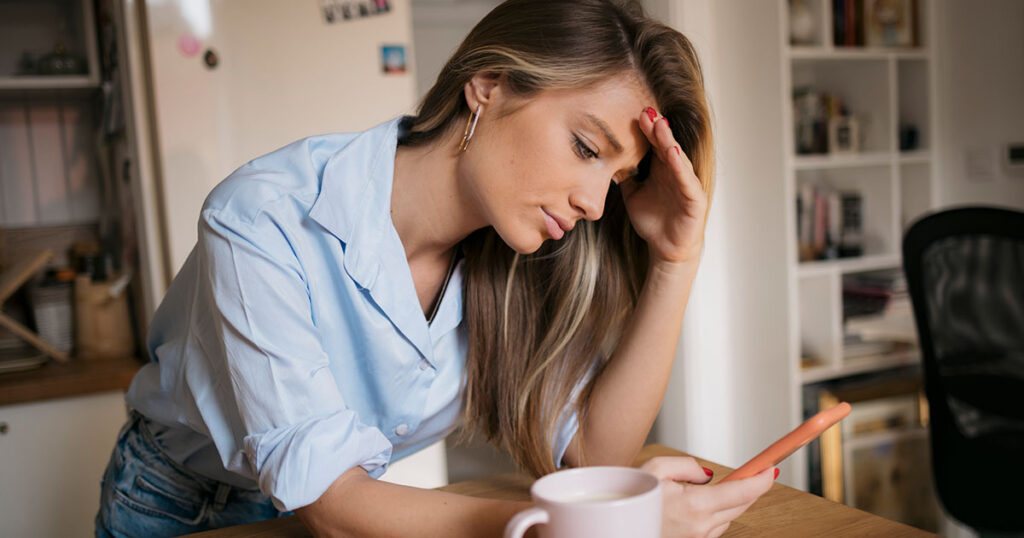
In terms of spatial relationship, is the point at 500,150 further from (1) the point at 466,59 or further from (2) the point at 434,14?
(2) the point at 434,14

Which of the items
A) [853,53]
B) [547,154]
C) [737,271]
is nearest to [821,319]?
[737,271]

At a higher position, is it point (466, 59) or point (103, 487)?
point (466, 59)

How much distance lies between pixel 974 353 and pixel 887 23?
1443mm

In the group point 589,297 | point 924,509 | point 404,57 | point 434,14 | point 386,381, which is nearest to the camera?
point 386,381

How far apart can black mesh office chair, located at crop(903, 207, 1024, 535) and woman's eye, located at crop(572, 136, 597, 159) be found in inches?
51.2

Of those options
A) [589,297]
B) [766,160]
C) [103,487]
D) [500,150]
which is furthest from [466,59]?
[766,160]

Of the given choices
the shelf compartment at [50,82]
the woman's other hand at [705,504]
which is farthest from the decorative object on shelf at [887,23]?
the woman's other hand at [705,504]

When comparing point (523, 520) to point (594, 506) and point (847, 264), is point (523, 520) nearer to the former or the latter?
point (594, 506)

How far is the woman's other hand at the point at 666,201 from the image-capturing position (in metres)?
1.04

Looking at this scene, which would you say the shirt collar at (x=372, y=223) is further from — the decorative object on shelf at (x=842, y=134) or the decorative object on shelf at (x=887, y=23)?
the decorative object on shelf at (x=887, y=23)

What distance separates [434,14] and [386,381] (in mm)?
3580

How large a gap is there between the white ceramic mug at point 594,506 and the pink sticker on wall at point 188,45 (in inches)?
69.8

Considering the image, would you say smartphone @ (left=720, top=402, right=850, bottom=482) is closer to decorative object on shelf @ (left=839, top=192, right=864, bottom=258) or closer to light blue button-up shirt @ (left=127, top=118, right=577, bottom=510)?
light blue button-up shirt @ (left=127, top=118, right=577, bottom=510)

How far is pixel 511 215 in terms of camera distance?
1.02 m
